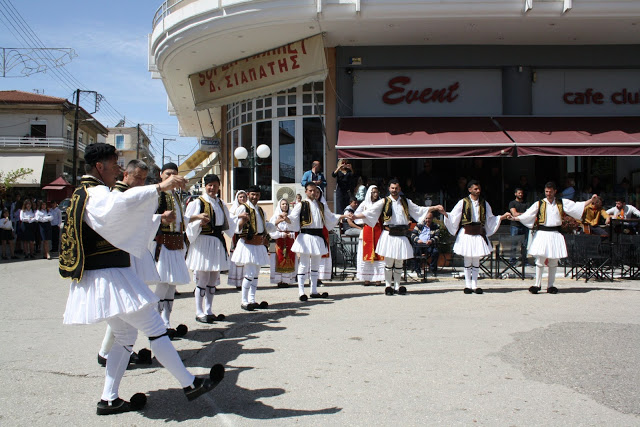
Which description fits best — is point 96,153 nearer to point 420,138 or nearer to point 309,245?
point 309,245

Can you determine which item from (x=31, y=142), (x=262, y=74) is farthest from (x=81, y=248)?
(x=31, y=142)

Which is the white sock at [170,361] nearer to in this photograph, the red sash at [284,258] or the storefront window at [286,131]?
the red sash at [284,258]

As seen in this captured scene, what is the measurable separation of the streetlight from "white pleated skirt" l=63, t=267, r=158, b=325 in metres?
12.8

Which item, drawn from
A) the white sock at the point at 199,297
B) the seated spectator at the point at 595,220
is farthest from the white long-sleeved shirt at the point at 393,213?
the seated spectator at the point at 595,220

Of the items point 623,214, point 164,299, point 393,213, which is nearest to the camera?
point 164,299

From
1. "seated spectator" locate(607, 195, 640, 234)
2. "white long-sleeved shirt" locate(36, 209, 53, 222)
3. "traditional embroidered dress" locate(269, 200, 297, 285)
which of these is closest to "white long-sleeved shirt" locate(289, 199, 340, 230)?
"traditional embroidered dress" locate(269, 200, 297, 285)

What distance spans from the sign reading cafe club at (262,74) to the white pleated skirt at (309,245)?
722cm

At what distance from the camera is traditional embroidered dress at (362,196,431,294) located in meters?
10.7

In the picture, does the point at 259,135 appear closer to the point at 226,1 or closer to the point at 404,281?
the point at 226,1

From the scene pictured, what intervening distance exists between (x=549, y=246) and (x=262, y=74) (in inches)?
394


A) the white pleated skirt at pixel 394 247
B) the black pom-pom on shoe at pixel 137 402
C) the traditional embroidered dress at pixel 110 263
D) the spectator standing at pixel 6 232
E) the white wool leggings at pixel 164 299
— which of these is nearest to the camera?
the traditional embroidered dress at pixel 110 263

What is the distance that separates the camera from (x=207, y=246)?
793 centimetres

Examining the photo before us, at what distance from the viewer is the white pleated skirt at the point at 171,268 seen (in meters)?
6.99

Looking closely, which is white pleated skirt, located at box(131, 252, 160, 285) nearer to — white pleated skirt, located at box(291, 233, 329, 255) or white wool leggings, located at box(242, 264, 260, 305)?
white wool leggings, located at box(242, 264, 260, 305)
